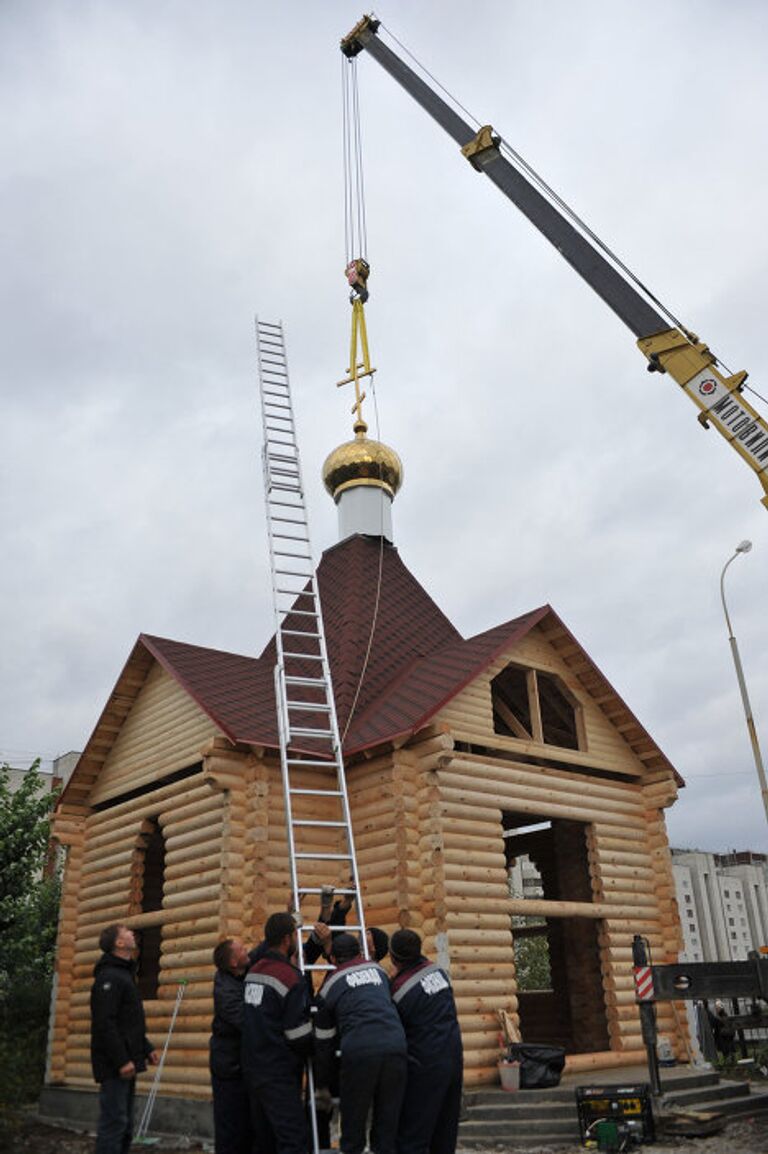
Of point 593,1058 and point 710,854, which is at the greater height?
point 710,854

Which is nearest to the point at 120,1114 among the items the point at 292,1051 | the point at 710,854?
the point at 292,1051

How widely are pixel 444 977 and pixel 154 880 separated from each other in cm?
1118

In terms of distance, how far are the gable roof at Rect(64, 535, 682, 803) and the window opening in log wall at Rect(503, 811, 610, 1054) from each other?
2.18 metres

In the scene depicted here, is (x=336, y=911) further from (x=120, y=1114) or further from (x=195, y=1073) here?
(x=195, y=1073)

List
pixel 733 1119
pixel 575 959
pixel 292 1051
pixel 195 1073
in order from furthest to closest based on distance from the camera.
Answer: pixel 575 959
pixel 195 1073
pixel 733 1119
pixel 292 1051

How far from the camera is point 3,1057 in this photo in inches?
408

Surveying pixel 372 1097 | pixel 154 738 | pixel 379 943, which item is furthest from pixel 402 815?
pixel 372 1097

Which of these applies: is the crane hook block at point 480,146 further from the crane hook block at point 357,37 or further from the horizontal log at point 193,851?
the horizontal log at point 193,851

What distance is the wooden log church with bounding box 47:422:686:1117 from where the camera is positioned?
11734 millimetres

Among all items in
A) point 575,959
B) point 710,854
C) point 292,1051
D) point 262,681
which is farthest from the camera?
point 710,854

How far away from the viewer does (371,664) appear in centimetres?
1498

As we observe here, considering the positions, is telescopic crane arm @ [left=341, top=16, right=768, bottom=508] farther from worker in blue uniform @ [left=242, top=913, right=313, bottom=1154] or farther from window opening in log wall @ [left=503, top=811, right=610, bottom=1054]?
worker in blue uniform @ [left=242, top=913, right=313, bottom=1154]

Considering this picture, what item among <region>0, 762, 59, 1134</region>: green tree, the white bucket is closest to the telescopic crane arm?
the white bucket

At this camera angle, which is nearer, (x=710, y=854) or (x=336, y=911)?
(x=336, y=911)
